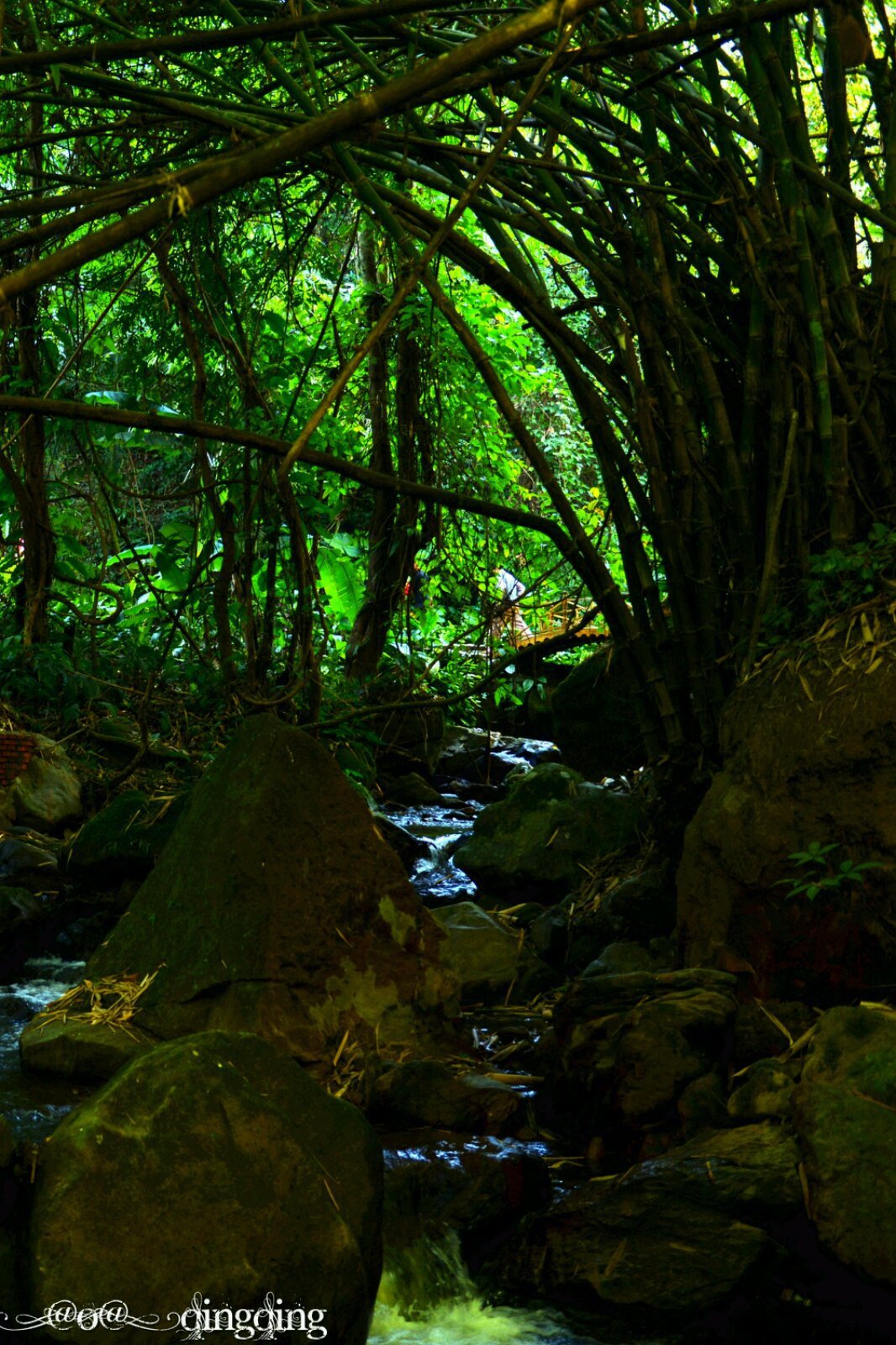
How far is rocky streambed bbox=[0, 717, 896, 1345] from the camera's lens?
1990 mm

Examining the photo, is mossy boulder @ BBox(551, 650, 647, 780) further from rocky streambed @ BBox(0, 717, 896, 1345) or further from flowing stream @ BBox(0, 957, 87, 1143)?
flowing stream @ BBox(0, 957, 87, 1143)

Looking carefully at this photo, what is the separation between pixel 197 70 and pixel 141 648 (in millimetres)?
3261

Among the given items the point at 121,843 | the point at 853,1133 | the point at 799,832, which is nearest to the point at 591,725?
the point at 121,843

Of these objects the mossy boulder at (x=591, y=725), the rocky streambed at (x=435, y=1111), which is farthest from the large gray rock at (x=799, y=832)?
the mossy boulder at (x=591, y=725)

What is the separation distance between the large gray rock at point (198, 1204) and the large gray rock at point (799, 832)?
1431mm

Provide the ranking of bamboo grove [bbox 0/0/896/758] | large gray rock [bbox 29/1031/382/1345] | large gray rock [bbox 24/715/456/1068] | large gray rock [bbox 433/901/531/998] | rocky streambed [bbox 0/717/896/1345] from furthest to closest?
1. large gray rock [bbox 433/901/531/998]
2. bamboo grove [bbox 0/0/896/758]
3. large gray rock [bbox 24/715/456/1068]
4. rocky streambed [bbox 0/717/896/1345]
5. large gray rock [bbox 29/1031/382/1345]

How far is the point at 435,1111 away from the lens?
291 cm

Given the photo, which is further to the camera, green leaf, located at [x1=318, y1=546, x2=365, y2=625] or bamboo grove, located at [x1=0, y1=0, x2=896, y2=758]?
green leaf, located at [x1=318, y1=546, x2=365, y2=625]

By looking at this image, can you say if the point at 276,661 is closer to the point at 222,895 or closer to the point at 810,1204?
the point at 222,895

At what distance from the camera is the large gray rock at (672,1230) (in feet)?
7.44

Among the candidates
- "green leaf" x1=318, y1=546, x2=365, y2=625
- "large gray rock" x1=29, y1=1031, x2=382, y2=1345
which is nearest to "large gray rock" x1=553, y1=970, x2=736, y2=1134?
"large gray rock" x1=29, y1=1031, x2=382, y2=1345

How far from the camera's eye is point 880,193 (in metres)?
3.60

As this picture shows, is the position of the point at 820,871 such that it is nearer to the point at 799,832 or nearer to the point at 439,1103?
the point at 799,832

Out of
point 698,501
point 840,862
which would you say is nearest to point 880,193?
point 698,501
